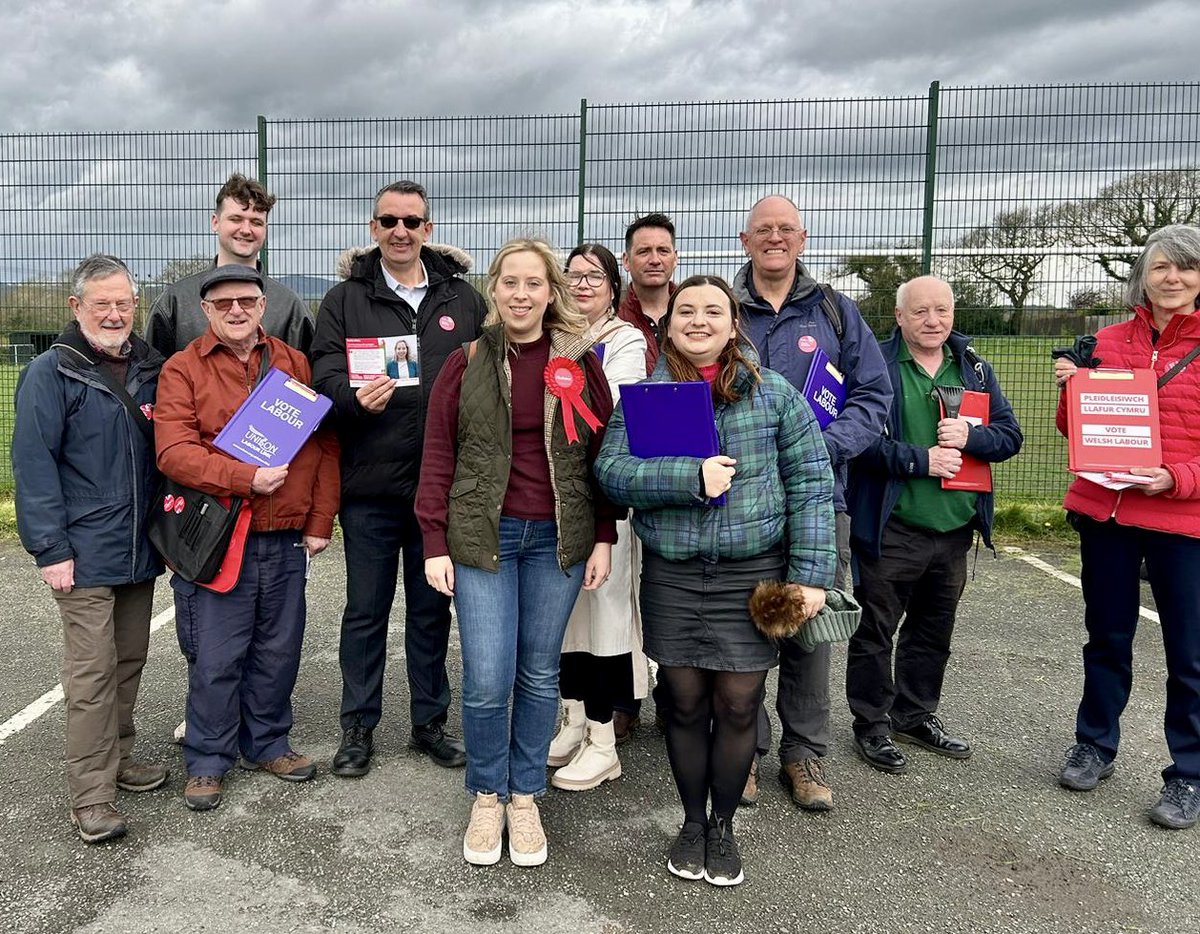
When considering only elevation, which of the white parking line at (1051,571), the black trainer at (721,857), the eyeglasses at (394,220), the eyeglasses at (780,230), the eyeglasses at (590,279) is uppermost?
the eyeglasses at (394,220)

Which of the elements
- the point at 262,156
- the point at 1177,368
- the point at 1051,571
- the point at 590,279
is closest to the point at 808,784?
the point at 1177,368

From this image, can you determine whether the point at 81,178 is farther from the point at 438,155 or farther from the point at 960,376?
the point at 960,376

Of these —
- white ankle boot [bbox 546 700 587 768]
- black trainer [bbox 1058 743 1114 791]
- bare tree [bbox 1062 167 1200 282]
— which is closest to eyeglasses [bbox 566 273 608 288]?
white ankle boot [bbox 546 700 587 768]

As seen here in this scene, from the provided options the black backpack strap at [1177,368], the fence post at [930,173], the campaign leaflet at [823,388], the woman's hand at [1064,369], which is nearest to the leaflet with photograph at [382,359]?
the campaign leaflet at [823,388]

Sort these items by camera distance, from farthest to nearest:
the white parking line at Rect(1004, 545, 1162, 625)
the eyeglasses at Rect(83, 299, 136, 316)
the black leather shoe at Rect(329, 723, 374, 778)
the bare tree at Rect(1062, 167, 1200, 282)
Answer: the bare tree at Rect(1062, 167, 1200, 282)
the white parking line at Rect(1004, 545, 1162, 625)
the black leather shoe at Rect(329, 723, 374, 778)
the eyeglasses at Rect(83, 299, 136, 316)

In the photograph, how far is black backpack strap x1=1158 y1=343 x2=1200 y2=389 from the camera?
3.42 metres

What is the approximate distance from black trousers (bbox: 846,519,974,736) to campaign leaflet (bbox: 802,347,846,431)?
2.33ft

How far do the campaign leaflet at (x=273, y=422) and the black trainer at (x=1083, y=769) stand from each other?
134 inches

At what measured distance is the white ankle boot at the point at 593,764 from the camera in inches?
146

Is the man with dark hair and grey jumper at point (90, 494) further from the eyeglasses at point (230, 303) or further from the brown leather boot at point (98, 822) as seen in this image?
the eyeglasses at point (230, 303)

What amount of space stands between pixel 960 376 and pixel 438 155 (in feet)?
16.9

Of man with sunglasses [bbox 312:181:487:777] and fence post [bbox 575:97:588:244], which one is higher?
fence post [bbox 575:97:588:244]

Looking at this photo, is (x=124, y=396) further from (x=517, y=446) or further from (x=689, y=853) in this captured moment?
(x=689, y=853)

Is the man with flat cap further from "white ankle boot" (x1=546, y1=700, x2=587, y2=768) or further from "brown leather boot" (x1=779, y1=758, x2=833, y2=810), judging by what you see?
"brown leather boot" (x1=779, y1=758, x2=833, y2=810)
